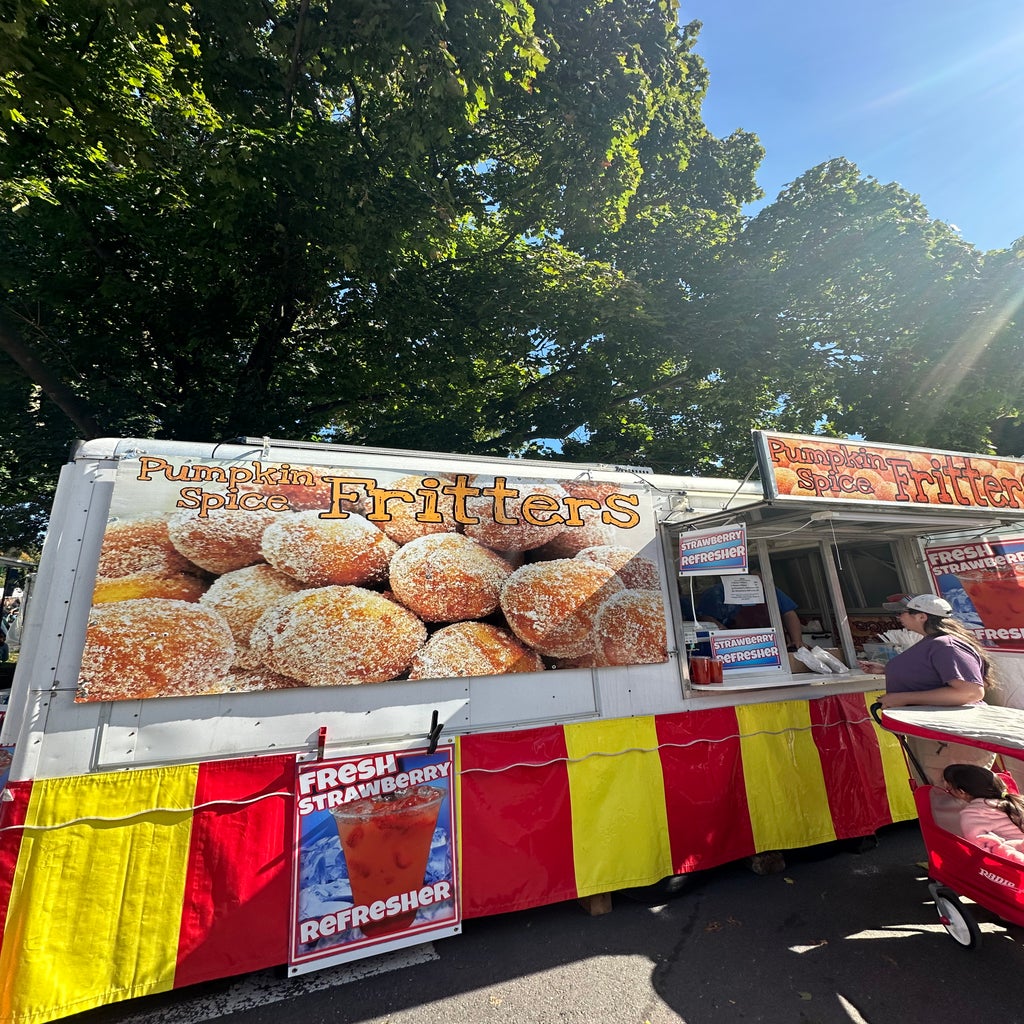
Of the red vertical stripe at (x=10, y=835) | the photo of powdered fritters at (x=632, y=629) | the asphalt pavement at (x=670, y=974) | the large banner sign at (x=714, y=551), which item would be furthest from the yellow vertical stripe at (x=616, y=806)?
the red vertical stripe at (x=10, y=835)

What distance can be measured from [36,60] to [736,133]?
12.7 m

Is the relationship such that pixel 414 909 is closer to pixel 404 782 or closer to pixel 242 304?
pixel 404 782

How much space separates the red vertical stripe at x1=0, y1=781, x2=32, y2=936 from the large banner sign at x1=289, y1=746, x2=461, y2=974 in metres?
1.31

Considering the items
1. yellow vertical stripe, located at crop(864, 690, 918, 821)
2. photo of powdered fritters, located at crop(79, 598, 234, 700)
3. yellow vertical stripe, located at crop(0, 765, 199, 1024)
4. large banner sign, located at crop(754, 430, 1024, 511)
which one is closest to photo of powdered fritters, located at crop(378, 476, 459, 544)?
photo of powdered fritters, located at crop(79, 598, 234, 700)

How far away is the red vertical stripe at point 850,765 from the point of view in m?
4.34

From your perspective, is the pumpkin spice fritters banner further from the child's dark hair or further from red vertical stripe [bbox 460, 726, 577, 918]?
the child's dark hair

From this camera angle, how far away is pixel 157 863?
2762 mm

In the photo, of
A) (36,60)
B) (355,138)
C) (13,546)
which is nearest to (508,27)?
(355,138)

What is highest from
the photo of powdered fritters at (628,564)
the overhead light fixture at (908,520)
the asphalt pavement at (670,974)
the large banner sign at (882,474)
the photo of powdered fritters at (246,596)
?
the large banner sign at (882,474)

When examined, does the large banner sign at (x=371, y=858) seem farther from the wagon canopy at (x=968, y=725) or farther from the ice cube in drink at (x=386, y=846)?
the wagon canopy at (x=968, y=725)

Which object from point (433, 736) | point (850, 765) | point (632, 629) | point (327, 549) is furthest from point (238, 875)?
point (850, 765)

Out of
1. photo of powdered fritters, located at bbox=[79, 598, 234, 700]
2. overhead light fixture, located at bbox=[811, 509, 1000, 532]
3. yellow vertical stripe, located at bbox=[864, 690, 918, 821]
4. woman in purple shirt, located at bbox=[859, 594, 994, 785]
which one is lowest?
yellow vertical stripe, located at bbox=[864, 690, 918, 821]

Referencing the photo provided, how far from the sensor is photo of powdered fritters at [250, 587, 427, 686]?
3.12m

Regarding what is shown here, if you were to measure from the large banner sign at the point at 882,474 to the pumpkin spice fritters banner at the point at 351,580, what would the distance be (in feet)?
3.99
